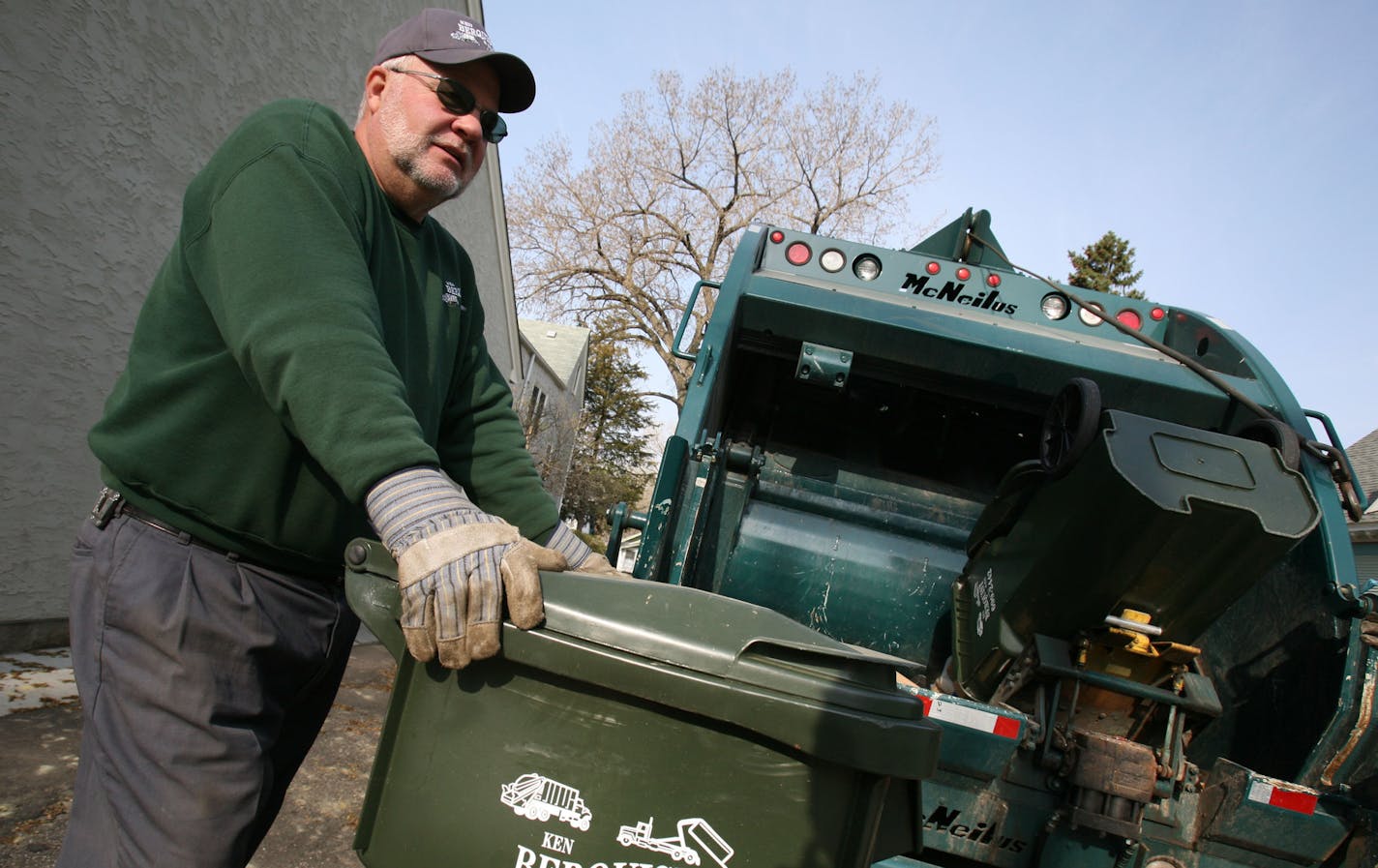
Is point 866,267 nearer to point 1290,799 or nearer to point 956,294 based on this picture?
point 956,294

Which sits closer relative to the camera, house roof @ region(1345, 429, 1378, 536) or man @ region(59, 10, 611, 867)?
man @ region(59, 10, 611, 867)

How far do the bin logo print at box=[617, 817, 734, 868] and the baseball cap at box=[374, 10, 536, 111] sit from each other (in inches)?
52.1

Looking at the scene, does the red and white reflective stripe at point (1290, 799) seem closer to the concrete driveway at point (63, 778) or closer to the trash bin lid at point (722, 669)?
the trash bin lid at point (722, 669)

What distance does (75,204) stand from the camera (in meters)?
4.07

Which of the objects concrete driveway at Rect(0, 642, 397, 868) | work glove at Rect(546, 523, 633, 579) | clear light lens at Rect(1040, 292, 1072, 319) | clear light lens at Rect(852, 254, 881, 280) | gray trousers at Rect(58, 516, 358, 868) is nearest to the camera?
gray trousers at Rect(58, 516, 358, 868)

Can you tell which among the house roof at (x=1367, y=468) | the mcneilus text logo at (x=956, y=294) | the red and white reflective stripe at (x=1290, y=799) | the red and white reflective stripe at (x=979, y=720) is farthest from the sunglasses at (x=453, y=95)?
the house roof at (x=1367, y=468)

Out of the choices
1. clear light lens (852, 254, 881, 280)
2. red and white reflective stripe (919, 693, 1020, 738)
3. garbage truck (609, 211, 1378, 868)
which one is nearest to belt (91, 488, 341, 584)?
garbage truck (609, 211, 1378, 868)

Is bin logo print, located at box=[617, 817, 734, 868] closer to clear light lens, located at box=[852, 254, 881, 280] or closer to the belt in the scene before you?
the belt

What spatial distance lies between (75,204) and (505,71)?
3629mm

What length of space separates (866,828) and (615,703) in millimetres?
363

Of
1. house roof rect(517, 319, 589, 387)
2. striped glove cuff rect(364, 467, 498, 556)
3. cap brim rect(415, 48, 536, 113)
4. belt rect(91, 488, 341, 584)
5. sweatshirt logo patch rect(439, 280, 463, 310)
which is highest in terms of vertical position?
house roof rect(517, 319, 589, 387)

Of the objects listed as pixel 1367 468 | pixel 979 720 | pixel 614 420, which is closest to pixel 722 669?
pixel 979 720

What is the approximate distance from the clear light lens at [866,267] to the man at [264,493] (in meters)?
2.25

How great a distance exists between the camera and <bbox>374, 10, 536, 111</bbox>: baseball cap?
1.53m
